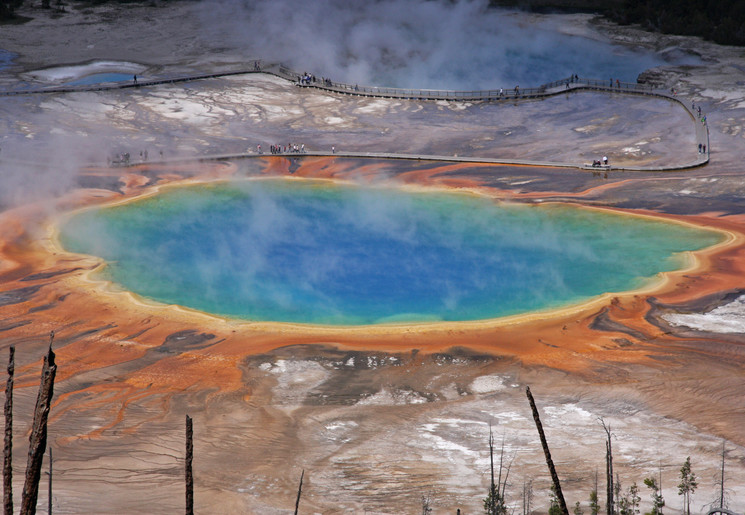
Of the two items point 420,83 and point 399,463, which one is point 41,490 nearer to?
point 399,463

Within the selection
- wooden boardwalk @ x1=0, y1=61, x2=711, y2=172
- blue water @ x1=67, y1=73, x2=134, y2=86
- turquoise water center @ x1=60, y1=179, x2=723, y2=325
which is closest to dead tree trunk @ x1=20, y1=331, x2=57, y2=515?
turquoise water center @ x1=60, y1=179, x2=723, y2=325

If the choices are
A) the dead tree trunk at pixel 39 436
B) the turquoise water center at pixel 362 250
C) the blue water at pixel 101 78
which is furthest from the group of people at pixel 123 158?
the dead tree trunk at pixel 39 436

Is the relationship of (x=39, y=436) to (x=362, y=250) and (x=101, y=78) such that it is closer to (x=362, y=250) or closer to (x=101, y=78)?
(x=362, y=250)

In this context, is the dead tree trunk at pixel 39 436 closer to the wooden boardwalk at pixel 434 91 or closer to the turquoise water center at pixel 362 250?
the turquoise water center at pixel 362 250

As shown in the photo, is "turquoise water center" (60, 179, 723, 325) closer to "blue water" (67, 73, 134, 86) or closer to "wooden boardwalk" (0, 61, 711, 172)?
"wooden boardwalk" (0, 61, 711, 172)

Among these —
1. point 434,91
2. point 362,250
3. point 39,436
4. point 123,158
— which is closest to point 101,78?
point 123,158
